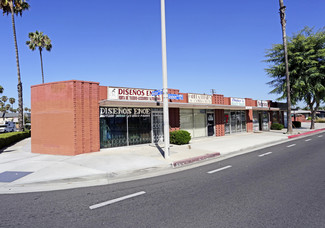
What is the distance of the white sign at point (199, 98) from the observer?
1732cm

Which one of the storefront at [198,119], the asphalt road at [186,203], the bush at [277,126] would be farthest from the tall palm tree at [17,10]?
the bush at [277,126]

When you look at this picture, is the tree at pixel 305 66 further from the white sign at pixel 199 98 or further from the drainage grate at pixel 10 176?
the drainage grate at pixel 10 176

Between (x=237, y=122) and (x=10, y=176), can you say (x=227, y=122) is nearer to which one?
(x=237, y=122)

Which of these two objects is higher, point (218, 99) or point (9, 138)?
point (218, 99)

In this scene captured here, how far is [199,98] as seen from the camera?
59.4 feet

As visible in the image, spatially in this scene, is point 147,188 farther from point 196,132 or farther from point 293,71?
point 293,71

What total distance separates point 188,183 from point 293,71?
993 inches

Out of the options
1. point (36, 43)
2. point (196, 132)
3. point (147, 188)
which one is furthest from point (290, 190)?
point (36, 43)

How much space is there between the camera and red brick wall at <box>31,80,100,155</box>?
1118cm

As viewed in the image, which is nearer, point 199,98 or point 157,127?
point 157,127

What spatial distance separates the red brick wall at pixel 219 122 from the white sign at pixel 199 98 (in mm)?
1654

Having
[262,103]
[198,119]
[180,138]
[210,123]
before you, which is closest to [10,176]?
[180,138]

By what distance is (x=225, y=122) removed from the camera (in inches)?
832

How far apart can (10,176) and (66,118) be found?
4466 mm
